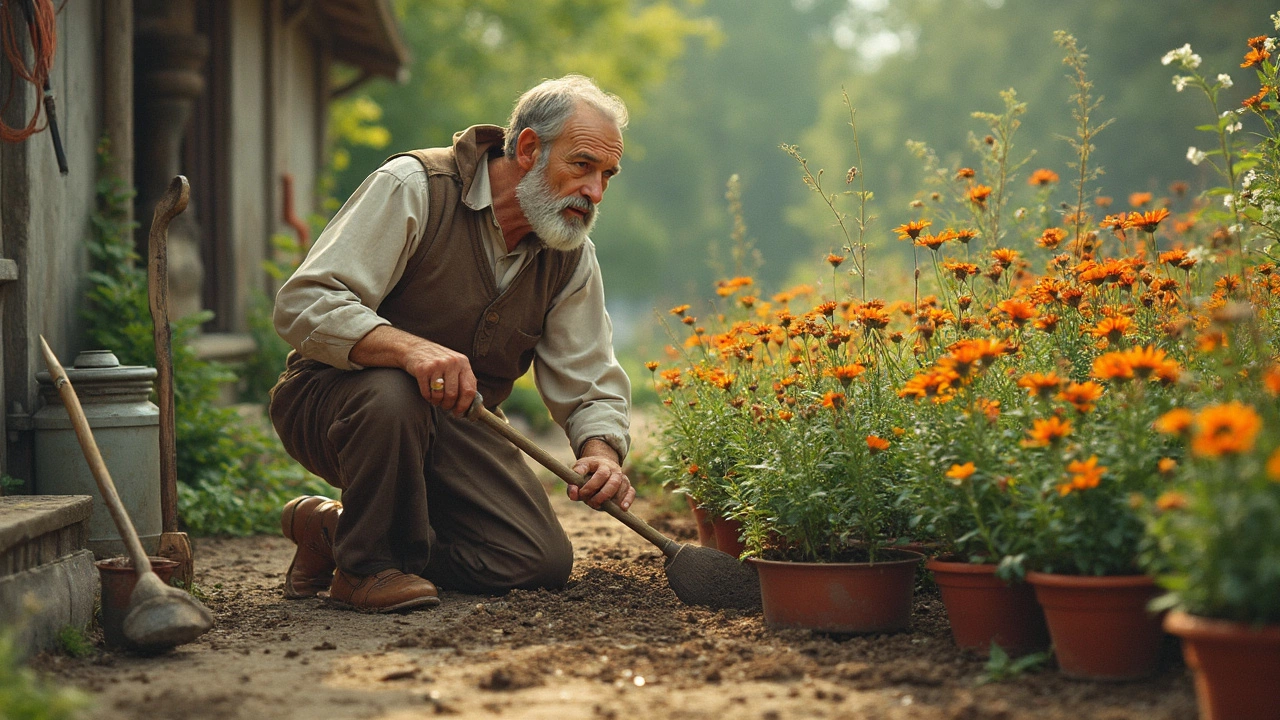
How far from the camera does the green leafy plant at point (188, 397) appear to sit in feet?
15.0

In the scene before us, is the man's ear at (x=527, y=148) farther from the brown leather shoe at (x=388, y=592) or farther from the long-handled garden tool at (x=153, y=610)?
the long-handled garden tool at (x=153, y=610)

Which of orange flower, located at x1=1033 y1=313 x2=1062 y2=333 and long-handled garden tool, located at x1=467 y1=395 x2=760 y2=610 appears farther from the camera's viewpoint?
long-handled garden tool, located at x1=467 y1=395 x2=760 y2=610

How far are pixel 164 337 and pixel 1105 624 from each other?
2.60 m

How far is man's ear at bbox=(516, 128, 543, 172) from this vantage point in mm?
3656

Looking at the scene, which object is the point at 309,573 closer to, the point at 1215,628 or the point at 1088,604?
the point at 1088,604

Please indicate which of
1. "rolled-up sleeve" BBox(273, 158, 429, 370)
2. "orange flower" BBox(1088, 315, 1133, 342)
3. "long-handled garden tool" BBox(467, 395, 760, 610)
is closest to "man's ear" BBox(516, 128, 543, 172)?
"rolled-up sleeve" BBox(273, 158, 429, 370)

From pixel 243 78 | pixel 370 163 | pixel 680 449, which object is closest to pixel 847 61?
pixel 370 163

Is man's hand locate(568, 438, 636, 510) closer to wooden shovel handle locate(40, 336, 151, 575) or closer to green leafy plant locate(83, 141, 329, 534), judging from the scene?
wooden shovel handle locate(40, 336, 151, 575)

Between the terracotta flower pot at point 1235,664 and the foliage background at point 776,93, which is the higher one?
the foliage background at point 776,93

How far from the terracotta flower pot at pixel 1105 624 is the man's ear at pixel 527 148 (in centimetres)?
201

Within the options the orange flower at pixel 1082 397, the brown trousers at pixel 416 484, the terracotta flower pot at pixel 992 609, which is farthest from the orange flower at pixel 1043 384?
the brown trousers at pixel 416 484

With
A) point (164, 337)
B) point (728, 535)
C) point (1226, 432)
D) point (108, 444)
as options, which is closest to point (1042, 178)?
point (728, 535)

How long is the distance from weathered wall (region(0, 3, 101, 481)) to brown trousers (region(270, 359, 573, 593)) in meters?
0.81

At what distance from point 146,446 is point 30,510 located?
3.07 feet
